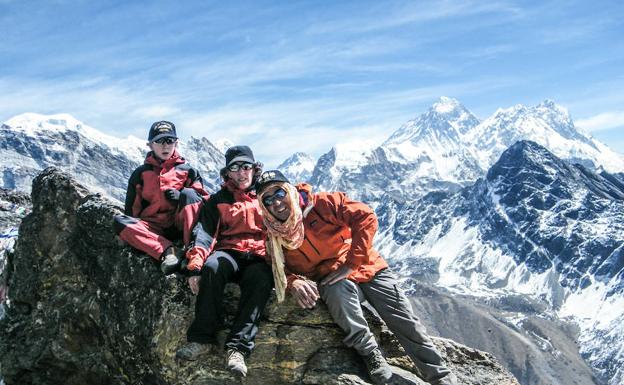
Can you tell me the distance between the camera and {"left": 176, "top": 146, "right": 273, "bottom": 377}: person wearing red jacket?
37.3 feet

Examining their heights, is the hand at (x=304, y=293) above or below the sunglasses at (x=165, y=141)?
below

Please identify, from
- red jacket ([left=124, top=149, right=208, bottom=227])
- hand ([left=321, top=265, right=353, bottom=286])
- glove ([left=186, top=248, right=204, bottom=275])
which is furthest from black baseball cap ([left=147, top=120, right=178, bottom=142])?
hand ([left=321, top=265, right=353, bottom=286])

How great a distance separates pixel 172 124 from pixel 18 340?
673 centimetres

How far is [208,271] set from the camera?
37.9ft

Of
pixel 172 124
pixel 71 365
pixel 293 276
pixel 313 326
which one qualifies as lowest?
pixel 71 365

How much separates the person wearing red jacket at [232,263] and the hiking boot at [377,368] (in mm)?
2299

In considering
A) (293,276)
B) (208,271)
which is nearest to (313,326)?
(293,276)

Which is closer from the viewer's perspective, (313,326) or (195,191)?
(313,326)

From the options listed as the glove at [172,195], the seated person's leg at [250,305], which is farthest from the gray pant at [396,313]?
the glove at [172,195]

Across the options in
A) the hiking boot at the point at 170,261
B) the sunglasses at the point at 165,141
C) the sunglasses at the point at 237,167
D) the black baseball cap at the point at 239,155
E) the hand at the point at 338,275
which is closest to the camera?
the hand at the point at 338,275

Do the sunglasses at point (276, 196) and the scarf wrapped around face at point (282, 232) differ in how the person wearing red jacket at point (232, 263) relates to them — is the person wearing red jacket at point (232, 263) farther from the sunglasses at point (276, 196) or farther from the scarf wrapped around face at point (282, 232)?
the sunglasses at point (276, 196)

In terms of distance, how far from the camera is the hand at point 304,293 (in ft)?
38.5

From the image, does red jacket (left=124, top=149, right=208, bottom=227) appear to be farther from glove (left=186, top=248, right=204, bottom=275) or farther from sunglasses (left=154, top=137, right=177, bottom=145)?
glove (left=186, top=248, right=204, bottom=275)

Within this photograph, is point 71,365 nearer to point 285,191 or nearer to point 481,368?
point 285,191
